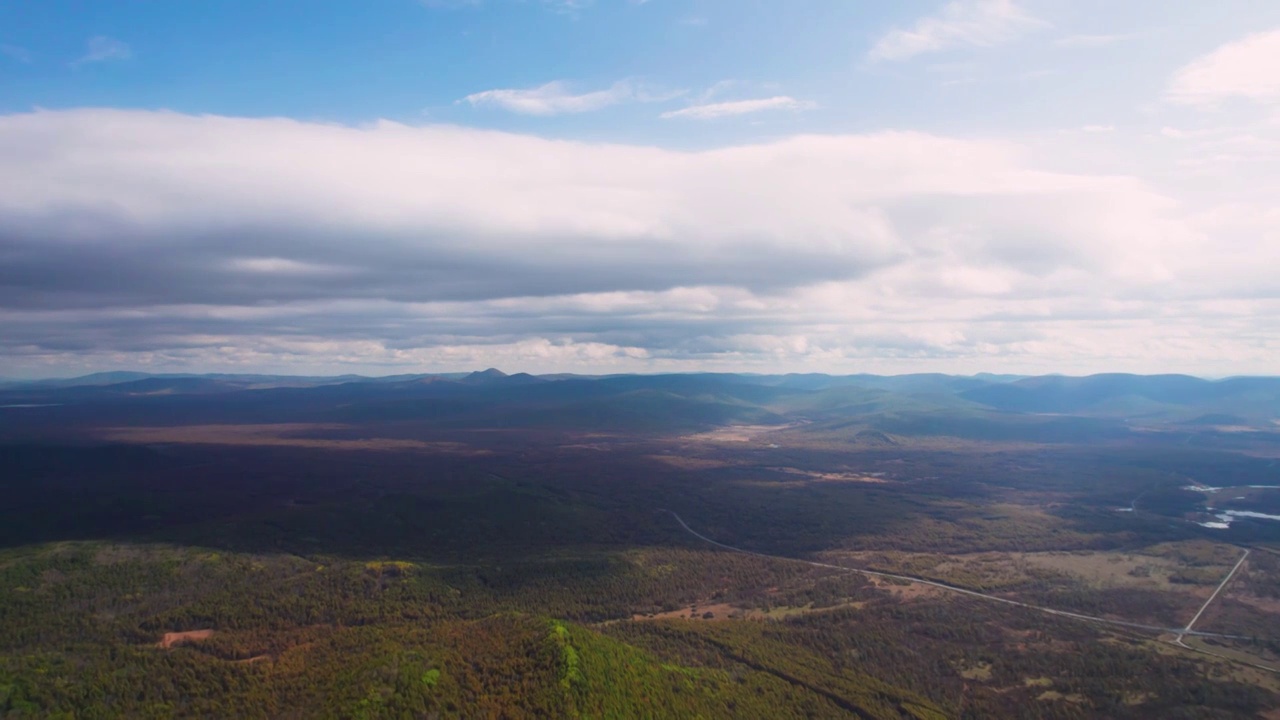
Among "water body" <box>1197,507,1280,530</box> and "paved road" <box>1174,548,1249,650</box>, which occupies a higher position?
"paved road" <box>1174,548,1249,650</box>

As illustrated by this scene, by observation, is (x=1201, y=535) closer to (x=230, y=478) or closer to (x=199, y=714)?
(x=199, y=714)

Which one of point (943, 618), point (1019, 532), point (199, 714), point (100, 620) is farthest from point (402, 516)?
point (1019, 532)

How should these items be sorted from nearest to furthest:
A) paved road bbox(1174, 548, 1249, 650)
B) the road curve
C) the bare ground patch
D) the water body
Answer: the bare ground patch < paved road bbox(1174, 548, 1249, 650) < the road curve < the water body

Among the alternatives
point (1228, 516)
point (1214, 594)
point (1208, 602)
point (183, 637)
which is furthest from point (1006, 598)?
point (1228, 516)

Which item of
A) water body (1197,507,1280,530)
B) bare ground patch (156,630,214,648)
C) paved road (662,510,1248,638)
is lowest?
water body (1197,507,1280,530)

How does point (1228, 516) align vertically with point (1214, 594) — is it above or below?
below

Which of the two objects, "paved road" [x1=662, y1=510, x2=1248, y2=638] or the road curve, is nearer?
"paved road" [x1=662, y1=510, x2=1248, y2=638]

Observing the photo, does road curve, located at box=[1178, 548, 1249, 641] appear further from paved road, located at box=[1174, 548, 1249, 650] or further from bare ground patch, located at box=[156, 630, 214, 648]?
bare ground patch, located at box=[156, 630, 214, 648]

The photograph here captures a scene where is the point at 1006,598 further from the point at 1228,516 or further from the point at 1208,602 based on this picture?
the point at 1228,516

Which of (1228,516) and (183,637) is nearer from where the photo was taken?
(183,637)

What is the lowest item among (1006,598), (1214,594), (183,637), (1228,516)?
(1228,516)

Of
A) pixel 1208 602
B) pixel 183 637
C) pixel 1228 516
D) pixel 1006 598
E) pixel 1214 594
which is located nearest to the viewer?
pixel 183 637

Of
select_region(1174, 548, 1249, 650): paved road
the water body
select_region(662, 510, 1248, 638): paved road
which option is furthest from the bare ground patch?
the water body
